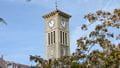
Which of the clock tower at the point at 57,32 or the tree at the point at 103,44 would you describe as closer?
the tree at the point at 103,44

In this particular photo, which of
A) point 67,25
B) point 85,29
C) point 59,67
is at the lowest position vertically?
point 59,67

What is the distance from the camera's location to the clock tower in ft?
333

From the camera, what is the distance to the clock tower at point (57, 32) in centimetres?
10139

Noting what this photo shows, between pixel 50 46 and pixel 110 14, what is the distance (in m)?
77.3

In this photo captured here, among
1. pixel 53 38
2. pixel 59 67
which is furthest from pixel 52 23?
pixel 59 67

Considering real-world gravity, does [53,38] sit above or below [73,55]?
above

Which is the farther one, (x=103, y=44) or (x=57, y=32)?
(x=57, y=32)

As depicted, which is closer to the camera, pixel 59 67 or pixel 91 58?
pixel 91 58

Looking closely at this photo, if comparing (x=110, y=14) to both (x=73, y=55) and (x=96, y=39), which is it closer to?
(x=96, y=39)

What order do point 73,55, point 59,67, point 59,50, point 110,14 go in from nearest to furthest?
point 110,14
point 73,55
point 59,67
point 59,50

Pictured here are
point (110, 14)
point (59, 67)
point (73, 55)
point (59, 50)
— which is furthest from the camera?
point (59, 50)

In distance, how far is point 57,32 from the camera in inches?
4026

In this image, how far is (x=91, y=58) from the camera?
25.5 metres

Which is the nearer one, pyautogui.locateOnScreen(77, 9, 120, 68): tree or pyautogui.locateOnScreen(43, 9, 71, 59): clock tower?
pyautogui.locateOnScreen(77, 9, 120, 68): tree
